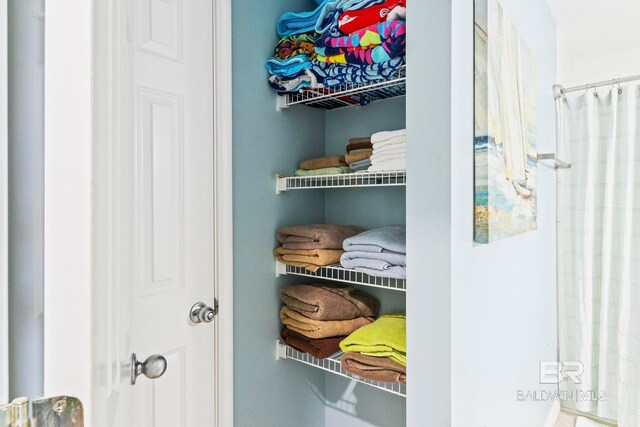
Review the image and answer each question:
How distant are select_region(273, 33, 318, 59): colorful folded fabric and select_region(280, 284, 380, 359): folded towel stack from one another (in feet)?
2.95

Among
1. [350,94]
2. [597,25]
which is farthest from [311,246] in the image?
[597,25]

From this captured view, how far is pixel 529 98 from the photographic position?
5.40 feet

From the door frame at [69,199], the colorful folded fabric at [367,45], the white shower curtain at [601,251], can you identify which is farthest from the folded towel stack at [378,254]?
the white shower curtain at [601,251]

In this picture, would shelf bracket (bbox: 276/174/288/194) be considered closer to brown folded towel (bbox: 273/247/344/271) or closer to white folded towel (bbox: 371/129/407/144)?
brown folded towel (bbox: 273/247/344/271)

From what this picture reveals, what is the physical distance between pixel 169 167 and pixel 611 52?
2760mm

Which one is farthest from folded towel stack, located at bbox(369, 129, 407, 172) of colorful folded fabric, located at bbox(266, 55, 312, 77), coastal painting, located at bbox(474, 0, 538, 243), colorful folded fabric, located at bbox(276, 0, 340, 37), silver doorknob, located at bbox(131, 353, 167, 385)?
silver doorknob, located at bbox(131, 353, 167, 385)

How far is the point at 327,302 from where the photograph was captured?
1.47m

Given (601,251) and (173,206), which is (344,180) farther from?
(601,251)

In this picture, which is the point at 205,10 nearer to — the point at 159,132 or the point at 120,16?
the point at 159,132

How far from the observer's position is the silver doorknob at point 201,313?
1.29 meters

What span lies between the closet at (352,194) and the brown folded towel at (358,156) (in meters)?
0.07

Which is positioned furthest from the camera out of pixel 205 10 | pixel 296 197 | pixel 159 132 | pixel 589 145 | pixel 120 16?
pixel 589 145

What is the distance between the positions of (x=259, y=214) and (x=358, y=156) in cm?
44

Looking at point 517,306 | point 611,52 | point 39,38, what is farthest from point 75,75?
point 611,52
